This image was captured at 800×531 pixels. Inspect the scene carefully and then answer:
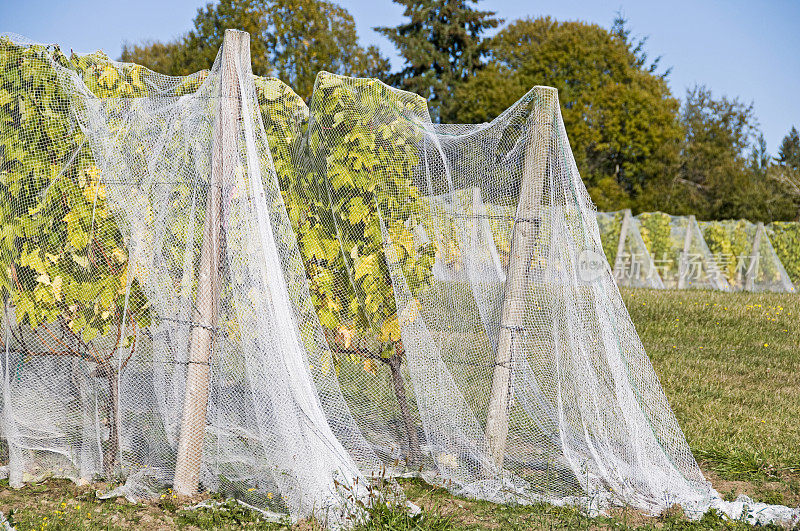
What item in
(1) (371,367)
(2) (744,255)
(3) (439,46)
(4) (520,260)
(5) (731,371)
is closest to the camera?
(4) (520,260)

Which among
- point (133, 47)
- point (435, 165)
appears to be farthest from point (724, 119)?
point (435, 165)

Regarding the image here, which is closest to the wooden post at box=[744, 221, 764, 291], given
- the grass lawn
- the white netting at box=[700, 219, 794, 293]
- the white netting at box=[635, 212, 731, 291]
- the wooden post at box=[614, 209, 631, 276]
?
the white netting at box=[700, 219, 794, 293]

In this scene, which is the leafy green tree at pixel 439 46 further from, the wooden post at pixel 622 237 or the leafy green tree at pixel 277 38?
the wooden post at pixel 622 237

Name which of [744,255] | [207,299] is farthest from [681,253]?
[207,299]

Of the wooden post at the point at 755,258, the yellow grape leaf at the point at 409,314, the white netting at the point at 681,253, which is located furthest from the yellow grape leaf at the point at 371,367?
the wooden post at the point at 755,258

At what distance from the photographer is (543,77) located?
31.3 meters

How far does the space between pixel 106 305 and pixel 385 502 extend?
1.96 m

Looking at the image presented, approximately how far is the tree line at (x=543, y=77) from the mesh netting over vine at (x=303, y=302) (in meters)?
23.5

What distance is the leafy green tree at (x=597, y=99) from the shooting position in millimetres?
30266

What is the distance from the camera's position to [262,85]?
175 inches

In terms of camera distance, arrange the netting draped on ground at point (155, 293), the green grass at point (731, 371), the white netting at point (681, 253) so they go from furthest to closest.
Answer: the white netting at point (681, 253), the green grass at point (731, 371), the netting draped on ground at point (155, 293)

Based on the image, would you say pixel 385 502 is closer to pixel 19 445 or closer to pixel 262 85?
pixel 19 445

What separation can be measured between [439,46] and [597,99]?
303 inches

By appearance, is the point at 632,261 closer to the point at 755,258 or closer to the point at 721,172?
the point at 755,258
